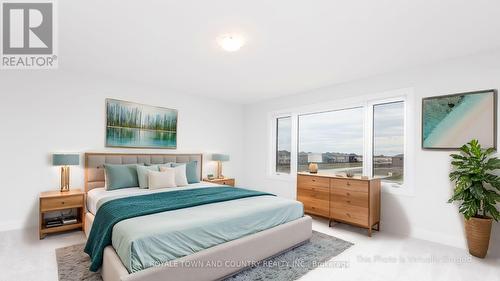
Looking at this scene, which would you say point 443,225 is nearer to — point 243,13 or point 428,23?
point 428,23

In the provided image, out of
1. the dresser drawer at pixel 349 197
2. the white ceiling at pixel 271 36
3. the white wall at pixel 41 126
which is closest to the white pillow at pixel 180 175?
the white wall at pixel 41 126

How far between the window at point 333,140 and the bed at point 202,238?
1.75 metres

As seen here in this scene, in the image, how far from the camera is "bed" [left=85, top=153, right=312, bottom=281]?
6.01ft

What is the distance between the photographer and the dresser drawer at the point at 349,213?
136 inches

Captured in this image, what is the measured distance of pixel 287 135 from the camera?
5.50m

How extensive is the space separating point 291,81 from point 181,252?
3314 millimetres

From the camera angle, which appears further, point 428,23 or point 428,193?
point 428,193

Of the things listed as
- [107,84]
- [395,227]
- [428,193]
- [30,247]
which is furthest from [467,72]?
[30,247]

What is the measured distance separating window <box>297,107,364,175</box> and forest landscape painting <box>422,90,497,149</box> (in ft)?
3.36

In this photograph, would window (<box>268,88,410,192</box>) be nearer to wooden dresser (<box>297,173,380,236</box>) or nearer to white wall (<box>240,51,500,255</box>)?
white wall (<box>240,51,500,255</box>)

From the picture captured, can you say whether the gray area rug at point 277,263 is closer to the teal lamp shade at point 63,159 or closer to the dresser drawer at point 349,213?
the dresser drawer at point 349,213

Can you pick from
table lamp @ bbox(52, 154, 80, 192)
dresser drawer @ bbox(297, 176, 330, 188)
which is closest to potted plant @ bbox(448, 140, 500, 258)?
dresser drawer @ bbox(297, 176, 330, 188)

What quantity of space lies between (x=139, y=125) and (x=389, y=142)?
4423mm

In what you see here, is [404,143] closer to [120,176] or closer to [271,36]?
[271,36]
